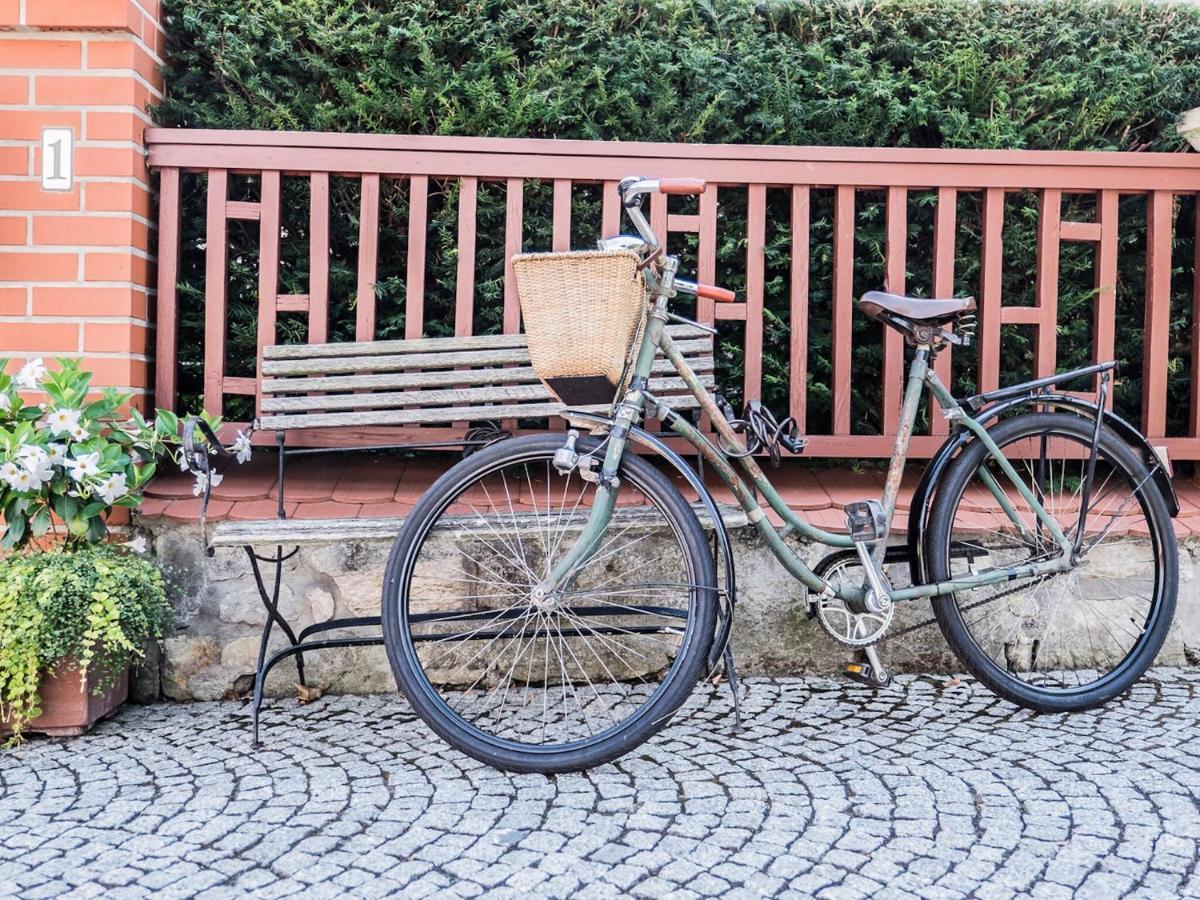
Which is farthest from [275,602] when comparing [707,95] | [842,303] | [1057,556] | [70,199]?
[1057,556]

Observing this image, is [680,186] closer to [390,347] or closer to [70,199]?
[390,347]

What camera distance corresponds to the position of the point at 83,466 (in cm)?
259

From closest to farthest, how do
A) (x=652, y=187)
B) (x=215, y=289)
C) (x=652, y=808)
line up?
1. (x=652, y=808)
2. (x=652, y=187)
3. (x=215, y=289)

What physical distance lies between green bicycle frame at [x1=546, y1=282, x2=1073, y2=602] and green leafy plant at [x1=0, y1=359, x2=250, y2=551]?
128 centimetres

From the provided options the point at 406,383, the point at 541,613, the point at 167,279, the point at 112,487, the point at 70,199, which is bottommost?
the point at 541,613

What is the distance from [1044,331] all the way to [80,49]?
10.8 feet

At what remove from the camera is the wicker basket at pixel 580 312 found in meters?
2.22

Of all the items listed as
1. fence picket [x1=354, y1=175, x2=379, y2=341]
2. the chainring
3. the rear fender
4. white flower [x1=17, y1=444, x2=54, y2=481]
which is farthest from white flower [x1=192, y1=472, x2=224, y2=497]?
the rear fender

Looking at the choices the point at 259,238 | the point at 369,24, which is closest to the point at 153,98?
the point at 259,238

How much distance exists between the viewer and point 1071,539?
281 centimetres

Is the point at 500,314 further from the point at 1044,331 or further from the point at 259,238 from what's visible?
the point at 1044,331

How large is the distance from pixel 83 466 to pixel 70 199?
941 mm

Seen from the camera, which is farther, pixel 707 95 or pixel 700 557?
pixel 707 95

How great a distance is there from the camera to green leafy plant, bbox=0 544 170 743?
97.9 inches
